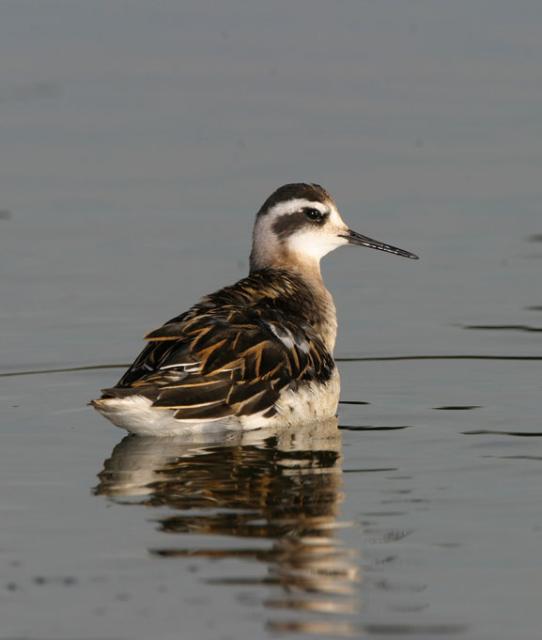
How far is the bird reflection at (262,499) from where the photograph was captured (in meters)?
10.9

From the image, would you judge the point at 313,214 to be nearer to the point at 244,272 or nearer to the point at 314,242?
the point at 314,242

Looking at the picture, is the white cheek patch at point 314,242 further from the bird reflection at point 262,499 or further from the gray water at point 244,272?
the bird reflection at point 262,499

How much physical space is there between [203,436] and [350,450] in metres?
1.09

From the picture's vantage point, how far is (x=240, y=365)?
14.4 metres

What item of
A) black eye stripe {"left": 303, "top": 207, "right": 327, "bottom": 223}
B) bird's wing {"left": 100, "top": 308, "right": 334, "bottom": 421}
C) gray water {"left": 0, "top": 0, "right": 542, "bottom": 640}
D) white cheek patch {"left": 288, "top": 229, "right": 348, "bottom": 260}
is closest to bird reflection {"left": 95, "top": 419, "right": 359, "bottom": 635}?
gray water {"left": 0, "top": 0, "right": 542, "bottom": 640}

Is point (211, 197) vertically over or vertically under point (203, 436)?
over

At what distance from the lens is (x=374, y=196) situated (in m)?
21.1

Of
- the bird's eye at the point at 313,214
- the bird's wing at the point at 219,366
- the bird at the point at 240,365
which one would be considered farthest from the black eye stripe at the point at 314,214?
the bird's wing at the point at 219,366

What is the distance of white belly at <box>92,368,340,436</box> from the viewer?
45.1 ft

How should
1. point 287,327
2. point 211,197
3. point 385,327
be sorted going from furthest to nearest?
point 211,197 → point 385,327 → point 287,327

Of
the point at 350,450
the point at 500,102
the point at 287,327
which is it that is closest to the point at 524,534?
the point at 350,450

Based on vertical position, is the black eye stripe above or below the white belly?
above

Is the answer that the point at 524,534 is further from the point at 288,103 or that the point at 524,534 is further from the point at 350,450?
the point at 288,103

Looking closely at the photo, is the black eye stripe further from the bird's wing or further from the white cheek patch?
the bird's wing
